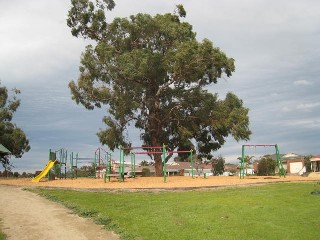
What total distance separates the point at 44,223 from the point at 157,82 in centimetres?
2562

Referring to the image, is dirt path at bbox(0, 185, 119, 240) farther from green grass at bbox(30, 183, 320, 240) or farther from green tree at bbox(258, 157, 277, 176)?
green tree at bbox(258, 157, 277, 176)

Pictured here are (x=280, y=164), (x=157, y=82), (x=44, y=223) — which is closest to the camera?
(x=44, y=223)

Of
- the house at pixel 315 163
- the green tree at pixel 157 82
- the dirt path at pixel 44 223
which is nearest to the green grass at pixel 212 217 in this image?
the dirt path at pixel 44 223

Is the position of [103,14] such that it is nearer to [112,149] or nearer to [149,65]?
[149,65]

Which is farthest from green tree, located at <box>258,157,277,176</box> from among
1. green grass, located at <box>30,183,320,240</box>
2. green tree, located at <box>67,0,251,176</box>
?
green grass, located at <box>30,183,320,240</box>

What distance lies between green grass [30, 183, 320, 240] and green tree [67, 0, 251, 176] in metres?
19.1

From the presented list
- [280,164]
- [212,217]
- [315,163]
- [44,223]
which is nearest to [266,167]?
[280,164]

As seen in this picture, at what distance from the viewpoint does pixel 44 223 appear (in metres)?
12.0

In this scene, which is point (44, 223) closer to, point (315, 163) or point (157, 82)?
point (157, 82)

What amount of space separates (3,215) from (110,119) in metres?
24.8

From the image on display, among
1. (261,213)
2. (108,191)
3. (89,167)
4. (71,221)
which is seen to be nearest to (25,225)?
(71,221)

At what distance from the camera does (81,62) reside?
36750mm

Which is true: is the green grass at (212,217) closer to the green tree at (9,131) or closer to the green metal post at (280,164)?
the green metal post at (280,164)

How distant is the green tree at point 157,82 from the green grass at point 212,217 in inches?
752
